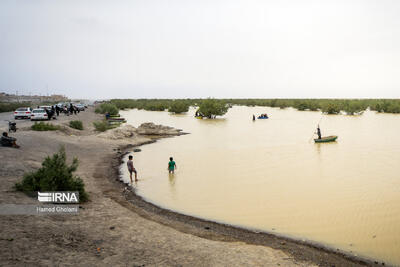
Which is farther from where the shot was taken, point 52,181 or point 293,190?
point 293,190

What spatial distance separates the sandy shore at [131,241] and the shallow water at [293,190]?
1.09 metres

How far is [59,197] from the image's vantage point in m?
9.38

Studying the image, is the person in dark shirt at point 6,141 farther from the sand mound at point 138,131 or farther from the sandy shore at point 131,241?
the sand mound at point 138,131

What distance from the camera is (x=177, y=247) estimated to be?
6.86 meters

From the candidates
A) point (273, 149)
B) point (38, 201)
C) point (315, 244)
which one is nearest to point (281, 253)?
point (315, 244)

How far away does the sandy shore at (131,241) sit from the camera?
5758mm

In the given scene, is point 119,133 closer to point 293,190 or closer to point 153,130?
point 153,130

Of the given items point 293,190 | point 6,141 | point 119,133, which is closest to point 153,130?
point 119,133

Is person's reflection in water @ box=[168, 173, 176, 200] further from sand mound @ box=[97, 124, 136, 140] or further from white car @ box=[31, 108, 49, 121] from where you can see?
white car @ box=[31, 108, 49, 121]

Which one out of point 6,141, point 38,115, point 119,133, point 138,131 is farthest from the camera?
point 138,131

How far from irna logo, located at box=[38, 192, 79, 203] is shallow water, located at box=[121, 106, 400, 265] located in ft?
11.0

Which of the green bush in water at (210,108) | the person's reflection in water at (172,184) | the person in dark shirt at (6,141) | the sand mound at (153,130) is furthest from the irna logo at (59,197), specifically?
the green bush in water at (210,108)

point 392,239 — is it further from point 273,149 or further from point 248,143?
point 248,143

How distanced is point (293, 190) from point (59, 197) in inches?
381
